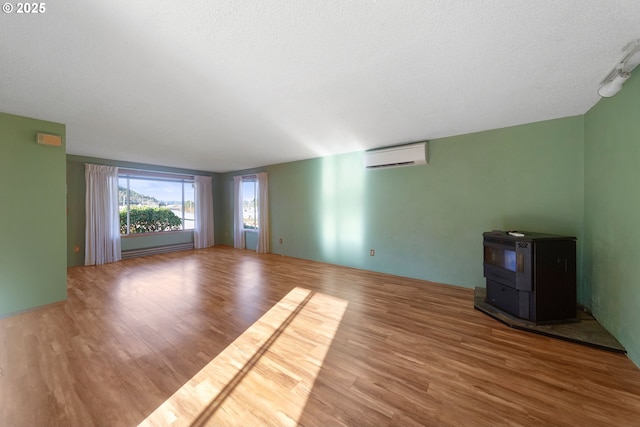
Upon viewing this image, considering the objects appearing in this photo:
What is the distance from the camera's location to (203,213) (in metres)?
6.69

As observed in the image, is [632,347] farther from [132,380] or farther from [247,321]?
[132,380]

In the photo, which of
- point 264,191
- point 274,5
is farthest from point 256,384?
point 264,191

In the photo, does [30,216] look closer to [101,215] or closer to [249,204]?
[101,215]

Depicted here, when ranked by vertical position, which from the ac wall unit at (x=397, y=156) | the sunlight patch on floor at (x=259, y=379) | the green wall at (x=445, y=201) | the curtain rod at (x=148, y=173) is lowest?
the sunlight patch on floor at (x=259, y=379)

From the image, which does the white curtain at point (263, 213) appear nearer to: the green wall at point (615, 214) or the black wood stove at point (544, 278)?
the black wood stove at point (544, 278)

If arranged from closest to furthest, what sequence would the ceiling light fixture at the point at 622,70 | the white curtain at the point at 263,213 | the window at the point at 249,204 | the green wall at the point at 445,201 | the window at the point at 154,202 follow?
the ceiling light fixture at the point at 622,70
the green wall at the point at 445,201
the window at the point at 154,202
the white curtain at the point at 263,213
the window at the point at 249,204

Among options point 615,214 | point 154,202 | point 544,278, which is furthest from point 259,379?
point 154,202

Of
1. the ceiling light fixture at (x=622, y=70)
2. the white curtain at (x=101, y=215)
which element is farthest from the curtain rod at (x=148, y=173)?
the ceiling light fixture at (x=622, y=70)

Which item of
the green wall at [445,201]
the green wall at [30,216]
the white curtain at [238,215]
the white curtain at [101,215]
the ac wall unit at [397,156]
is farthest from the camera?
the white curtain at [238,215]

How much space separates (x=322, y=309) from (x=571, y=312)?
2524 mm

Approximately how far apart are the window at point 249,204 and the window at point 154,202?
1515mm

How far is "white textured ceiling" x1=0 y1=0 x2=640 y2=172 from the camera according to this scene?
4.13 feet

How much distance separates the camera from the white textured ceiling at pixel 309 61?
1.26m

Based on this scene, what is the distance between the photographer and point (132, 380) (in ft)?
5.18
